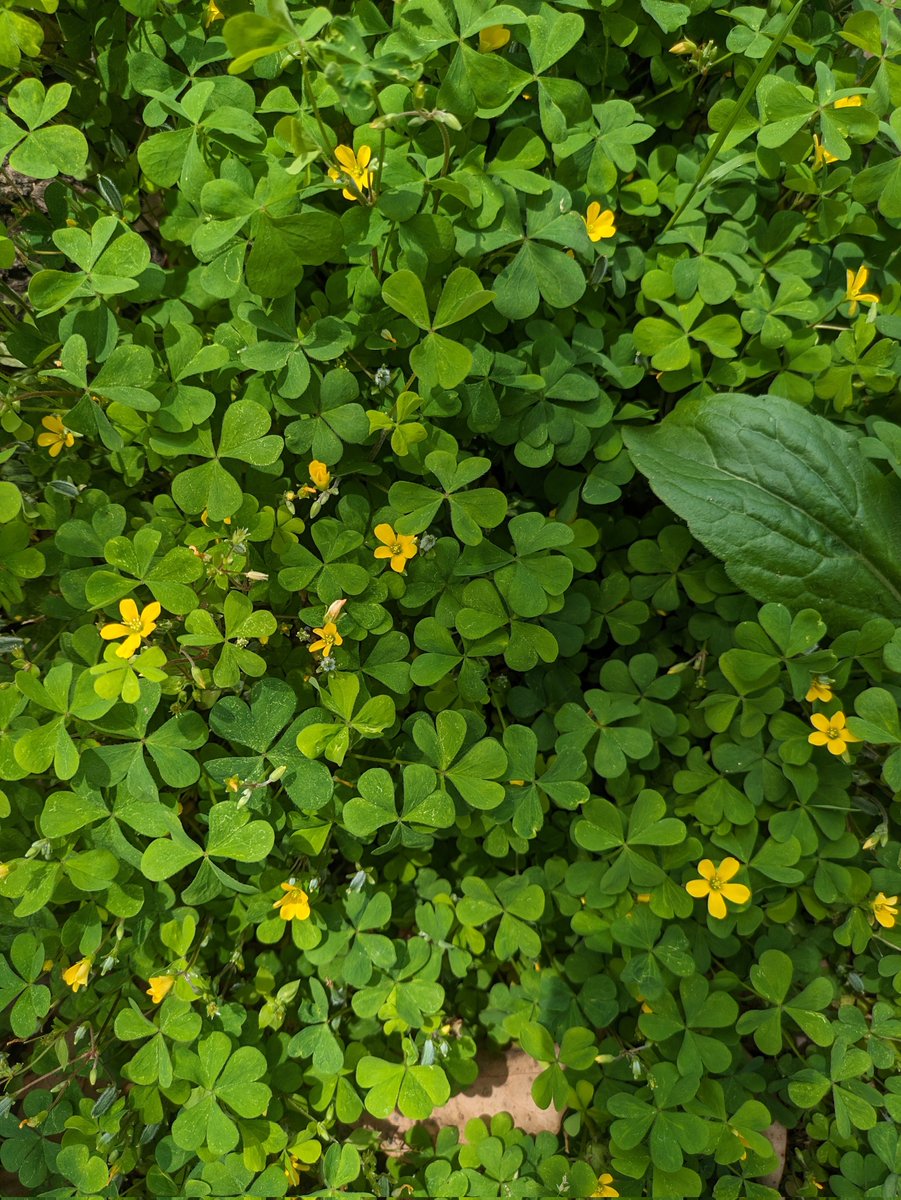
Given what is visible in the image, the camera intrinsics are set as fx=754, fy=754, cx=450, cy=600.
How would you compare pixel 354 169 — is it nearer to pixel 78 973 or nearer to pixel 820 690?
pixel 820 690

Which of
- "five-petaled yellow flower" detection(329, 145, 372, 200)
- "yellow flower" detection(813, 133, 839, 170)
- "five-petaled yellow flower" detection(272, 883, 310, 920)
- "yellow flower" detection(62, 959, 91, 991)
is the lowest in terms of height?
"yellow flower" detection(62, 959, 91, 991)

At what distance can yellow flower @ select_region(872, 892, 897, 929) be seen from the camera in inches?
86.9

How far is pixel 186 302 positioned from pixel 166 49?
27.6 inches

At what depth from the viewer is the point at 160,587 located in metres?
1.89

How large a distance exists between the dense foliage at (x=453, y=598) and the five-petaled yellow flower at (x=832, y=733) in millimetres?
21

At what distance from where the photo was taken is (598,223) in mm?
2098

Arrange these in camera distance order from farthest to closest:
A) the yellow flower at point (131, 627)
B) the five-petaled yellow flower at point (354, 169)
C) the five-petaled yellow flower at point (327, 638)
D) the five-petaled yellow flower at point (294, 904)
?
the five-petaled yellow flower at point (294, 904) < the five-petaled yellow flower at point (327, 638) < the yellow flower at point (131, 627) < the five-petaled yellow flower at point (354, 169)

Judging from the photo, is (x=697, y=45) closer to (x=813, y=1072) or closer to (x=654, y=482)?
(x=654, y=482)

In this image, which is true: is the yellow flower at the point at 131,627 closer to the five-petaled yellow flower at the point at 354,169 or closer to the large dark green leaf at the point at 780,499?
the five-petaled yellow flower at the point at 354,169

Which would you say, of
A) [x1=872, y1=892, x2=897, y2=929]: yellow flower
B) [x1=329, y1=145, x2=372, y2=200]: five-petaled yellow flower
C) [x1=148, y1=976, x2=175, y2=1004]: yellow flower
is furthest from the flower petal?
[x1=872, y1=892, x2=897, y2=929]: yellow flower

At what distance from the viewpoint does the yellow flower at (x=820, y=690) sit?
2.13m

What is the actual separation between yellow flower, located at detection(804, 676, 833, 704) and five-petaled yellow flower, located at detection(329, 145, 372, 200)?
1.77 m

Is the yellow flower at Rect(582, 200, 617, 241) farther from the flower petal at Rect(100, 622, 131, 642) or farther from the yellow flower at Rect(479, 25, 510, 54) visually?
the flower petal at Rect(100, 622, 131, 642)

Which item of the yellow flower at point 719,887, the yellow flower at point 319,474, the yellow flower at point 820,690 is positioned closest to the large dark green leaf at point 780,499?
the yellow flower at point 820,690
